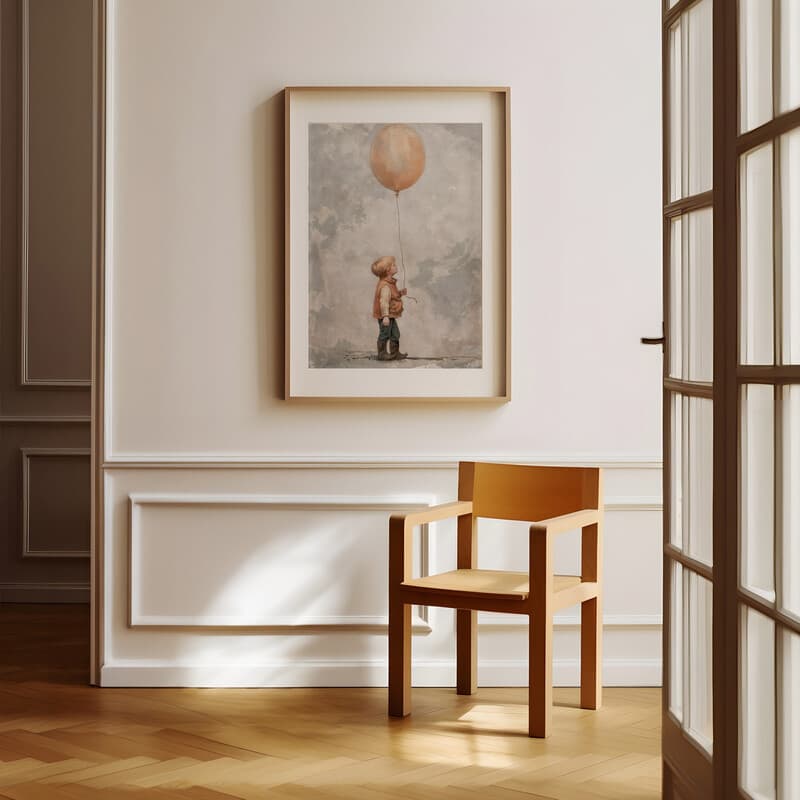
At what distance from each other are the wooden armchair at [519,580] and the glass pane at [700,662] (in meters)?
Result: 0.83

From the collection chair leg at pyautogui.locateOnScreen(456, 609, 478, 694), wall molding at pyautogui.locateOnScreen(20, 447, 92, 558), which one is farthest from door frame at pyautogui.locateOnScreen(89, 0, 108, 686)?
wall molding at pyautogui.locateOnScreen(20, 447, 92, 558)

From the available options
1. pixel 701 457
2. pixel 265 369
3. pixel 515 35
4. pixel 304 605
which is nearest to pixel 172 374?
pixel 265 369

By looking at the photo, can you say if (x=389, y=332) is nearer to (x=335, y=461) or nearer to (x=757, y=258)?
(x=335, y=461)

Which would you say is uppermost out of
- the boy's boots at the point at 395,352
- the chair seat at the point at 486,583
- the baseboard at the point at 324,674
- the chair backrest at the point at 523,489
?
the boy's boots at the point at 395,352

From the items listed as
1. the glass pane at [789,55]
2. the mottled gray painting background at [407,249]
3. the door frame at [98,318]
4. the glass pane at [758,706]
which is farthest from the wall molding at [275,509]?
the glass pane at [789,55]

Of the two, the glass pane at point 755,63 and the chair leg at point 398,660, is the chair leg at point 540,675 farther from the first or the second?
the glass pane at point 755,63

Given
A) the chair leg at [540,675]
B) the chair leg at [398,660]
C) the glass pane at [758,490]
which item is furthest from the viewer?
the chair leg at [398,660]

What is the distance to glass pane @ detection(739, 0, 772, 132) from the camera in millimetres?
1777

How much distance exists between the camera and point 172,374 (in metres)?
3.63

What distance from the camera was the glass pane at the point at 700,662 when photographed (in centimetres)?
211

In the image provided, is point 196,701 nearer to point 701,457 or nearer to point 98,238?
point 98,238

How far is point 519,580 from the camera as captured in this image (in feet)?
10.8

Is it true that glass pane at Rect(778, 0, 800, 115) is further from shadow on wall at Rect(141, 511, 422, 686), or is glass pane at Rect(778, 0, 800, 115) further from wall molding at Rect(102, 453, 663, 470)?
shadow on wall at Rect(141, 511, 422, 686)

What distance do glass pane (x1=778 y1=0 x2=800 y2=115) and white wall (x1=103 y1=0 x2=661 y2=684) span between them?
6.36 feet
